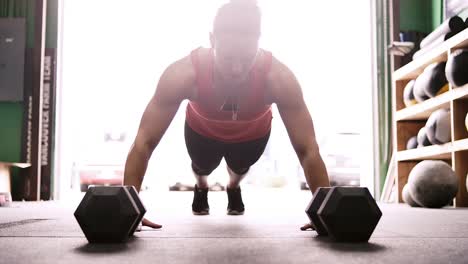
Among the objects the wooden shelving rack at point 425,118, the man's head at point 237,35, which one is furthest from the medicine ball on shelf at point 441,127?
the man's head at point 237,35

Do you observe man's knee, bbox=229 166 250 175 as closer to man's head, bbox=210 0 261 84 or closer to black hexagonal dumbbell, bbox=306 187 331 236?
man's head, bbox=210 0 261 84

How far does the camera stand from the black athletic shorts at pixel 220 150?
2172 mm

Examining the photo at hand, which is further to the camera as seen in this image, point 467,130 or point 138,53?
point 138,53

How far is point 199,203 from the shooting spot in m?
2.70

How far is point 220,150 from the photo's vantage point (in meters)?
2.24

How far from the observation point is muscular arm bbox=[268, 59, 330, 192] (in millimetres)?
1530

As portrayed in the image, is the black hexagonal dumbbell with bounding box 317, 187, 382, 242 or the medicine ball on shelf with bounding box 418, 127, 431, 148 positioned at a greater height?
the medicine ball on shelf with bounding box 418, 127, 431, 148

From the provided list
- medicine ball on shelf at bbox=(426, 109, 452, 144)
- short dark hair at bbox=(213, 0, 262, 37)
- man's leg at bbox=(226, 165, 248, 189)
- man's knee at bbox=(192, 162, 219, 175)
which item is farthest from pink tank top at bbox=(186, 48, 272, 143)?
medicine ball on shelf at bbox=(426, 109, 452, 144)

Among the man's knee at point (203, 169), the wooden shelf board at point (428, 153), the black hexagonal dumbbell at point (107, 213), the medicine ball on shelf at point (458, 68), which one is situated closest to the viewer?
the black hexagonal dumbbell at point (107, 213)

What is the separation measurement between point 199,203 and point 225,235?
1.27 meters

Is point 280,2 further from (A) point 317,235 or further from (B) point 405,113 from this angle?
(A) point 317,235

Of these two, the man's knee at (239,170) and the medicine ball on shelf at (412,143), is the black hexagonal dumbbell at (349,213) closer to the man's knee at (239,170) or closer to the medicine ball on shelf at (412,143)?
the man's knee at (239,170)

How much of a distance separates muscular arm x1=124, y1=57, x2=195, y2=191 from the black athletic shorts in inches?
19.8

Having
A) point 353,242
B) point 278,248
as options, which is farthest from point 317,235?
point 278,248
